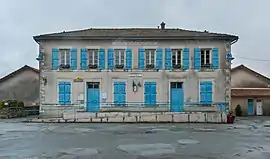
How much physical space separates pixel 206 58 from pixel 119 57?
6.29 m

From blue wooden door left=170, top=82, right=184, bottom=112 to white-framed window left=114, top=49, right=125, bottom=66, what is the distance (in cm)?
399

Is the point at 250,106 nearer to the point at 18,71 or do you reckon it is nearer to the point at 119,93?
the point at 119,93

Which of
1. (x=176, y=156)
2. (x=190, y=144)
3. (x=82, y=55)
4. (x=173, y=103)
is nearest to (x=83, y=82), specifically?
(x=82, y=55)

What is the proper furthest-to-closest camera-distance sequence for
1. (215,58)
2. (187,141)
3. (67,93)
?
1. (215,58)
2. (67,93)
3. (187,141)

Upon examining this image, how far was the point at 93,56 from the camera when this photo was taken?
28.9 m

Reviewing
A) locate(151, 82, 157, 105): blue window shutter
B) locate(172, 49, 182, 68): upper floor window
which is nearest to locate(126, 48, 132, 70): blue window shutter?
locate(151, 82, 157, 105): blue window shutter

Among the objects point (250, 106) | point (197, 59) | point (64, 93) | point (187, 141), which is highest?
point (197, 59)

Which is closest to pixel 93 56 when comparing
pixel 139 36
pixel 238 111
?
pixel 139 36

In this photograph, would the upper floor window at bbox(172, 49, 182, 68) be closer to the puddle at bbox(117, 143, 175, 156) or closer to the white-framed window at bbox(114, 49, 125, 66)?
the white-framed window at bbox(114, 49, 125, 66)

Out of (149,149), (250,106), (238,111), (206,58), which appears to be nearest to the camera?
(149,149)

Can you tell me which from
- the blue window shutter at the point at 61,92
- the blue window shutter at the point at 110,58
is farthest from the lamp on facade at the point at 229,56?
the blue window shutter at the point at 61,92

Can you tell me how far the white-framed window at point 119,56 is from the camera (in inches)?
1135

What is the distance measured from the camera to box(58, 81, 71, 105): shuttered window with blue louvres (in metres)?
28.4

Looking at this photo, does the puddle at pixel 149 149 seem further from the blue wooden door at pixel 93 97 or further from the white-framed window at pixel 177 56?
the white-framed window at pixel 177 56
